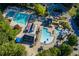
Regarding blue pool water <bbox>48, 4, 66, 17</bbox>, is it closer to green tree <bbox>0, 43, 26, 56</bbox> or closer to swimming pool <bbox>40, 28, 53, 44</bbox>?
swimming pool <bbox>40, 28, 53, 44</bbox>

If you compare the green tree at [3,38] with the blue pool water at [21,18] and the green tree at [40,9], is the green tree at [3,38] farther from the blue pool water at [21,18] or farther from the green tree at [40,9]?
the green tree at [40,9]

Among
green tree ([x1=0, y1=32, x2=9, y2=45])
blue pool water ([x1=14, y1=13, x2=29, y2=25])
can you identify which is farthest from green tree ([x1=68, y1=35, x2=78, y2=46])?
green tree ([x1=0, y1=32, x2=9, y2=45])

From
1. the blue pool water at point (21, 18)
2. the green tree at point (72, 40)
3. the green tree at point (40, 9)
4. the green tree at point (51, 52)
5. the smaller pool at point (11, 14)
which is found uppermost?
the green tree at point (40, 9)

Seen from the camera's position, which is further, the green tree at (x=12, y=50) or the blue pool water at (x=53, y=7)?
the blue pool water at (x=53, y=7)

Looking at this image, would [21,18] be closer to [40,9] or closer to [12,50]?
[40,9]

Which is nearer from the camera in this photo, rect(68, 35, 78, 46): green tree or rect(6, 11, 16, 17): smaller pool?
rect(68, 35, 78, 46): green tree

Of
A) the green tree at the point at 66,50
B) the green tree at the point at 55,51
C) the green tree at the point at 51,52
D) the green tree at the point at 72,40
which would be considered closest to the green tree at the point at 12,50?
the green tree at the point at 51,52
